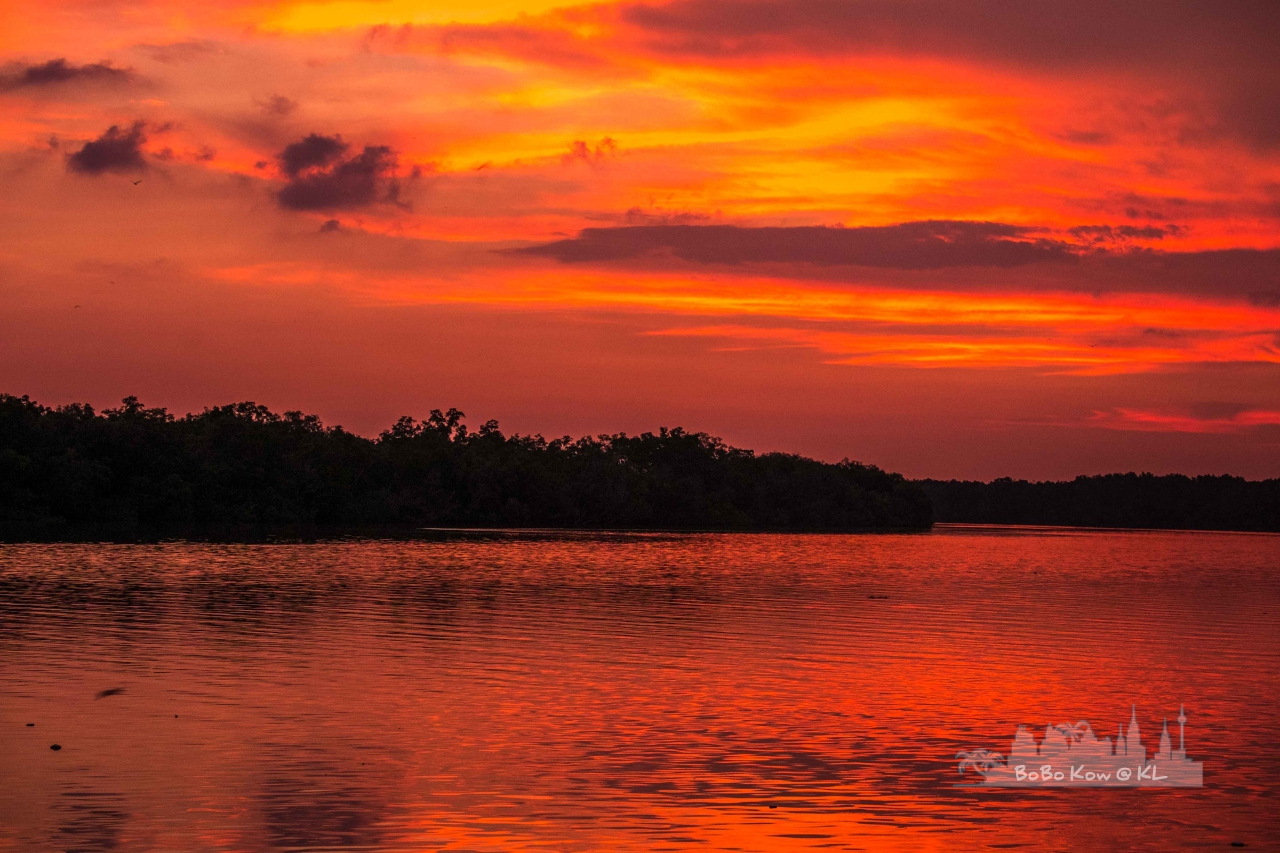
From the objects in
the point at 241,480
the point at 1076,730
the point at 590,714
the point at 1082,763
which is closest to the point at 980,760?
the point at 1082,763

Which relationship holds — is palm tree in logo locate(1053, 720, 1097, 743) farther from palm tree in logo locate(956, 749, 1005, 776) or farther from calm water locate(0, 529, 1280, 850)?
palm tree in logo locate(956, 749, 1005, 776)

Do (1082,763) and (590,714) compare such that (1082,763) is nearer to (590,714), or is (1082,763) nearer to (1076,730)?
(1076,730)

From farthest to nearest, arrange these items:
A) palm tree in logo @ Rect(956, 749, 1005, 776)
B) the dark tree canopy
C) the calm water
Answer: the dark tree canopy → palm tree in logo @ Rect(956, 749, 1005, 776) → the calm water

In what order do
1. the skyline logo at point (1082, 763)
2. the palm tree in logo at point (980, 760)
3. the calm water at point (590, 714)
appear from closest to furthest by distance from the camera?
1. the calm water at point (590, 714)
2. the skyline logo at point (1082, 763)
3. the palm tree in logo at point (980, 760)

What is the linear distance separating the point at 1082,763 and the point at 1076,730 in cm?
325

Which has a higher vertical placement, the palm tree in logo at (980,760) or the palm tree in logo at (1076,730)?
the palm tree in logo at (980,760)

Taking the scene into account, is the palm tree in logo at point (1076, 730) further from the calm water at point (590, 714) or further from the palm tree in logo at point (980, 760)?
the palm tree in logo at point (980, 760)

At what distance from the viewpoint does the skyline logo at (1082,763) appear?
21031 millimetres

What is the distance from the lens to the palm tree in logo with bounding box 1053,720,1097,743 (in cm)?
2480

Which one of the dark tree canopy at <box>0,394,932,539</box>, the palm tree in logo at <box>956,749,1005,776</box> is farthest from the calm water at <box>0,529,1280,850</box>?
the dark tree canopy at <box>0,394,932,539</box>

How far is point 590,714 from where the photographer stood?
26.2 metres

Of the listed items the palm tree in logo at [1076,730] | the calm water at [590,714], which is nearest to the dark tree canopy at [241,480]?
the calm water at [590,714]

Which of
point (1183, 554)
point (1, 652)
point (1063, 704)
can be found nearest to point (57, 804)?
point (1, 652)

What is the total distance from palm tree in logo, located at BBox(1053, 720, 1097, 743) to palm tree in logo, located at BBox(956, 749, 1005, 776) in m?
2.32
